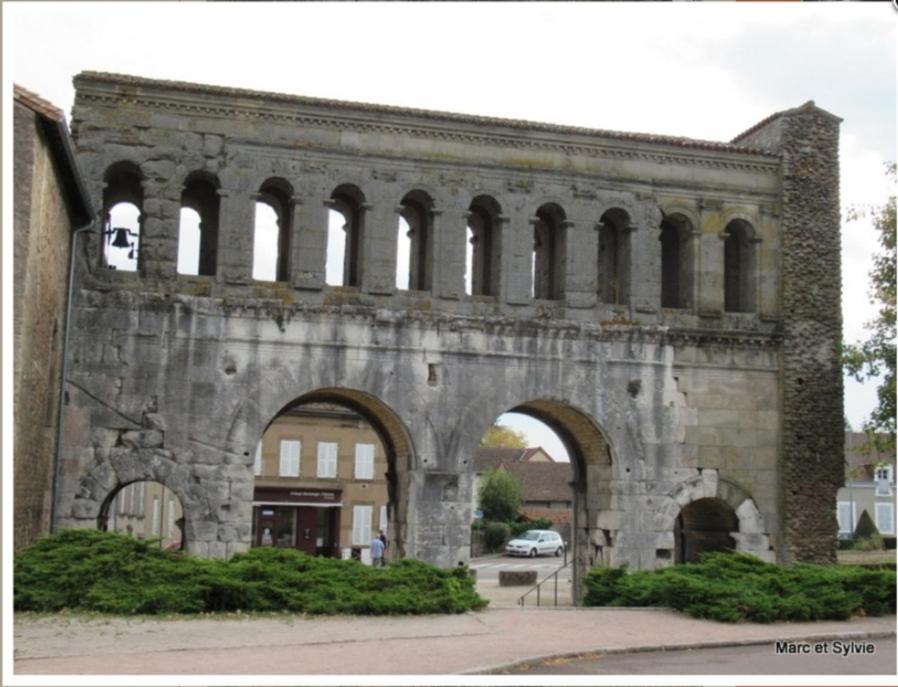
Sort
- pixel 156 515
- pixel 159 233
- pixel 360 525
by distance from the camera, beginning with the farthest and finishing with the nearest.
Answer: pixel 156 515 < pixel 360 525 < pixel 159 233

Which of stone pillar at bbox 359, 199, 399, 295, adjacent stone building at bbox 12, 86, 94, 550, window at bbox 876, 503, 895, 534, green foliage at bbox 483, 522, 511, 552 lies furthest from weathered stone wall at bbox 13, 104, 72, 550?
window at bbox 876, 503, 895, 534

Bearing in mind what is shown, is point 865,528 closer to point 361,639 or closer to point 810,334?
point 810,334

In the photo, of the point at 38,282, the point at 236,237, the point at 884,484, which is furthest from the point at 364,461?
the point at 38,282

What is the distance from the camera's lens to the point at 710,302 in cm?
2386

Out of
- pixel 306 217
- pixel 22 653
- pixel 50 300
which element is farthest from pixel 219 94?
pixel 22 653

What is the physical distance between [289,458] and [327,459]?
1.47 m

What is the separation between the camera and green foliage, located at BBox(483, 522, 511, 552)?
53500 millimetres

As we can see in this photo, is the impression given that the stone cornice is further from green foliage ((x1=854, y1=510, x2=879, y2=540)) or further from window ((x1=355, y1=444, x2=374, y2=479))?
green foliage ((x1=854, y1=510, x2=879, y2=540))

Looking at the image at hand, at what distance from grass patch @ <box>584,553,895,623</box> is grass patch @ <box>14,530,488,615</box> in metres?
3.12

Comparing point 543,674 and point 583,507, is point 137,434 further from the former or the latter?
point 543,674

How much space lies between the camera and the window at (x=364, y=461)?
1683 inches

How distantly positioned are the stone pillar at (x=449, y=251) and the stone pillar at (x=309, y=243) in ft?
7.05

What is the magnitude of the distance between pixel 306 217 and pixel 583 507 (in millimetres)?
8197

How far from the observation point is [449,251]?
22.7 meters
